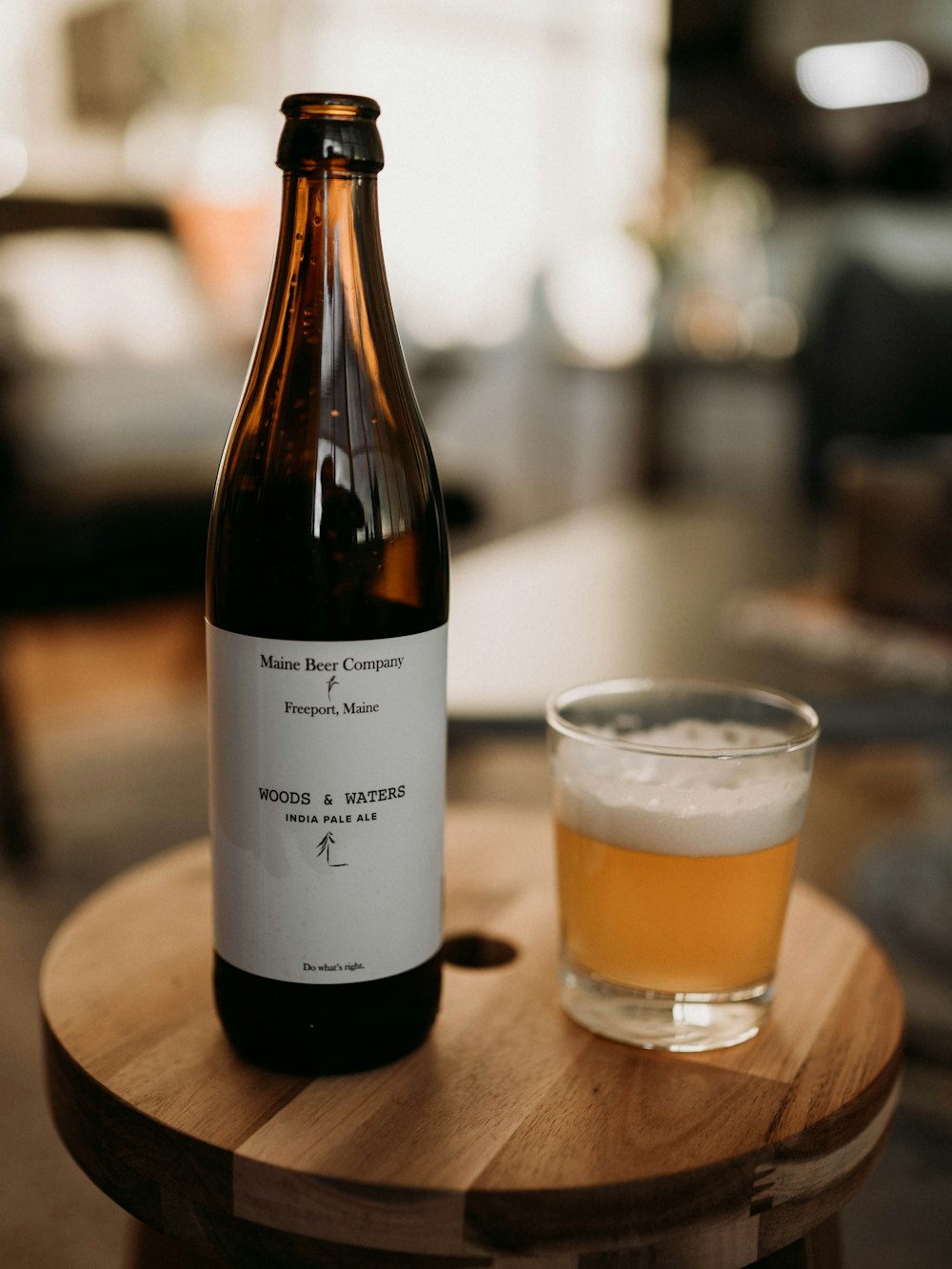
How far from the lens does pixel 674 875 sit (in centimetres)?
52

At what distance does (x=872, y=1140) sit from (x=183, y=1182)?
29 cm

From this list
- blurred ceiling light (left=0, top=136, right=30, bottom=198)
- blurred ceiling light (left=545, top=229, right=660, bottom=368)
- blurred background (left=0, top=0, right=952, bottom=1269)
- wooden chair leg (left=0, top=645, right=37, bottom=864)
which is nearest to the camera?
blurred background (left=0, top=0, right=952, bottom=1269)

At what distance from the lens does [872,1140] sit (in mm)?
525

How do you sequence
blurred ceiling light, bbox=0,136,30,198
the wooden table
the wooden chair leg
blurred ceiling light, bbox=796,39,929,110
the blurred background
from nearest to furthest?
the wooden table < the blurred background < the wooden chair leg < blurred ceiling light, bbox=0,136,30,198 < blurred ceiling light, bbox=796,39,929,110

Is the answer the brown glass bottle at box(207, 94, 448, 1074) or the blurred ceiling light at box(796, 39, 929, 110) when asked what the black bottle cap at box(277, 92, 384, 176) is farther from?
the blurred ceiling light at box(796, 39, 929, 110)

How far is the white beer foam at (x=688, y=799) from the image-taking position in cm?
52

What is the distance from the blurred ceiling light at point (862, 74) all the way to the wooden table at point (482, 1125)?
16.1 feet

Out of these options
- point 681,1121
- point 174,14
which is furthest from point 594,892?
point 174,14

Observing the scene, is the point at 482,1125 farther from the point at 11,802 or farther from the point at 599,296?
the point at 599,296

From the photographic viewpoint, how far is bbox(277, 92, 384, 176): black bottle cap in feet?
1.52

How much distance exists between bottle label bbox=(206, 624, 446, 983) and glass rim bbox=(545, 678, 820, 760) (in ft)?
0.24

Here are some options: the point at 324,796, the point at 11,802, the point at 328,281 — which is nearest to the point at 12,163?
the point at 11,802

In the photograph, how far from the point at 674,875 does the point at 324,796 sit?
16 cm

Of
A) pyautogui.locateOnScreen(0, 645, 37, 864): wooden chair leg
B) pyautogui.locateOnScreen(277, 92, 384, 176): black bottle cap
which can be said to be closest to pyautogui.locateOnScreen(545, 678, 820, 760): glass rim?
pyautogui.locateOnScreen(277, 92, 384, 176): black bottle cap
